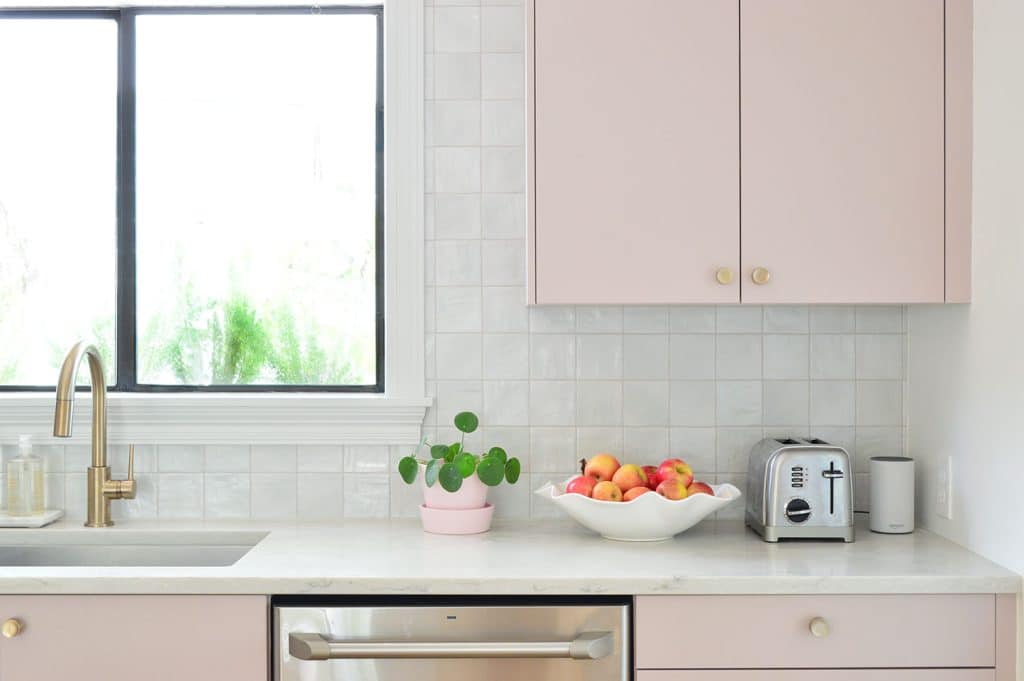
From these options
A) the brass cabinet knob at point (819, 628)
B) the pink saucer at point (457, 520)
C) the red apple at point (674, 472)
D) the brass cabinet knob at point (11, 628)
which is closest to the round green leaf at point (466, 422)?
the pink saucer at point (457, 520)

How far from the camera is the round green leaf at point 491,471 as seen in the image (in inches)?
85.2

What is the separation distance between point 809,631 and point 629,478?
0.49m

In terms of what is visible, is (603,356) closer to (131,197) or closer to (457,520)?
(457,520)

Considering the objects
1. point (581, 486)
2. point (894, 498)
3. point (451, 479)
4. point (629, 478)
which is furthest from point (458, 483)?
point (894, 498)

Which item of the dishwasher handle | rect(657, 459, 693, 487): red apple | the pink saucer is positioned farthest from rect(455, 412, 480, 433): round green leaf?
the dishwasher handle

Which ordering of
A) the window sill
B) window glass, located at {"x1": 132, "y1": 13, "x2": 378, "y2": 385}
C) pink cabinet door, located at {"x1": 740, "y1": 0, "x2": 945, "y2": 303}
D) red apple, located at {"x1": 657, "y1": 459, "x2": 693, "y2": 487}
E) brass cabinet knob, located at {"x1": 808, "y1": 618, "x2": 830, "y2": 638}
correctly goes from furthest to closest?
window glass, located at {"x1": 132, "y1": 13, "x2": 378, "y2": 385} < the window sill < red apple, located at {"x1": 657, "y1": 459, "x2": 693, "y2": 487} < pink cabinet door, located at {"x1": 740, "y1": 0, "x2": 945, "y2": 303} < brass cabinet knob, located at {"x1": 808, "y1": 618, "x2": 830, "y2": 638}

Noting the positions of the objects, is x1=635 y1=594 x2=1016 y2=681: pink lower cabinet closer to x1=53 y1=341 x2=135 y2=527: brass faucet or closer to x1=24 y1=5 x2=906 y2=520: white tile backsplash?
x1=24 y1=5 x2=906 y2=520: white tile backsplash

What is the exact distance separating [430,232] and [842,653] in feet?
4.19

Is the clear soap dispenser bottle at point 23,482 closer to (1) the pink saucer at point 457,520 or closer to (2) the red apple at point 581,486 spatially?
(1) the pink saucer at point 457,520

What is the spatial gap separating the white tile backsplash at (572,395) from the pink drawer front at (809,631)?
58 centimetres

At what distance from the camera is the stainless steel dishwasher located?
5.89 feet

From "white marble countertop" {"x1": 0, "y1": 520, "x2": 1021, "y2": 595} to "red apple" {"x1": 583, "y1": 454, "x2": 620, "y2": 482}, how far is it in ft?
0.46

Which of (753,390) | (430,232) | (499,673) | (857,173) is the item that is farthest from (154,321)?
(857,173)

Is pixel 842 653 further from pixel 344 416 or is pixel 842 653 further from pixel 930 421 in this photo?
pixel 344 416
